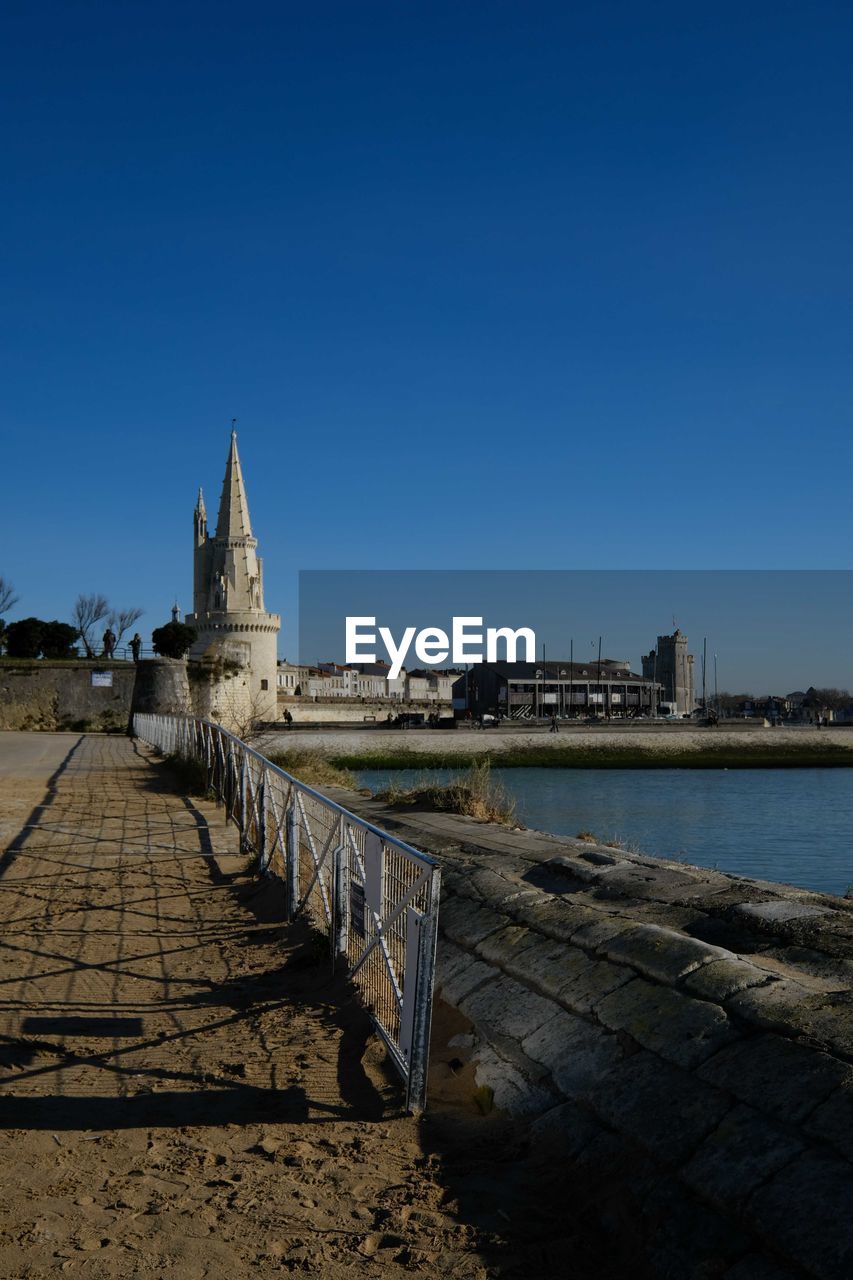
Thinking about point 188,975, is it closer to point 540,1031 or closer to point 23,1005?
point 23,1005

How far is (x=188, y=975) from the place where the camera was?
7.16 meters

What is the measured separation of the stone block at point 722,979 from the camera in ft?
15.8

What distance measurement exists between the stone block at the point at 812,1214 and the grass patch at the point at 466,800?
10.1 metres

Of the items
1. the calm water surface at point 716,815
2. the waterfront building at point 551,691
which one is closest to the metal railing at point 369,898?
the calm water surface at point 716,815

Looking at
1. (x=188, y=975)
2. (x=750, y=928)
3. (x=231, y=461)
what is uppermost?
(x=231, y=461)

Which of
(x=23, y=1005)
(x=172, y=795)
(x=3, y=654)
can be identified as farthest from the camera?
(x=3, y=654)

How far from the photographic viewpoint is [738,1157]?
12.2 ft

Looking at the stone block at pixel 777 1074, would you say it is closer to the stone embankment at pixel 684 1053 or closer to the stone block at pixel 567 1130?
the stone embankment at pixel 684 1053

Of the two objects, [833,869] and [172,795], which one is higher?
[172,795]

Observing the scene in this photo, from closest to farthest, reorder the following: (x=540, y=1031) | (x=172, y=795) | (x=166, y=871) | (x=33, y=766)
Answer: (x=540, y=1031)
(x=166, y=871)
(x=172, y=795)
(x=33, y=766)

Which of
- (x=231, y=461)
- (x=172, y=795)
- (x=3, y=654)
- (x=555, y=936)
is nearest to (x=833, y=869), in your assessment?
(x=172, y=795)

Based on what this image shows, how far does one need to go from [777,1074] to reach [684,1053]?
0.50m

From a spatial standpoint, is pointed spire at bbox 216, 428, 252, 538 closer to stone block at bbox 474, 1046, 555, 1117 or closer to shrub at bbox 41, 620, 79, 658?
shrub at bbox 41, 620, 79, 658

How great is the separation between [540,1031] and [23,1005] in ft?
10.00
